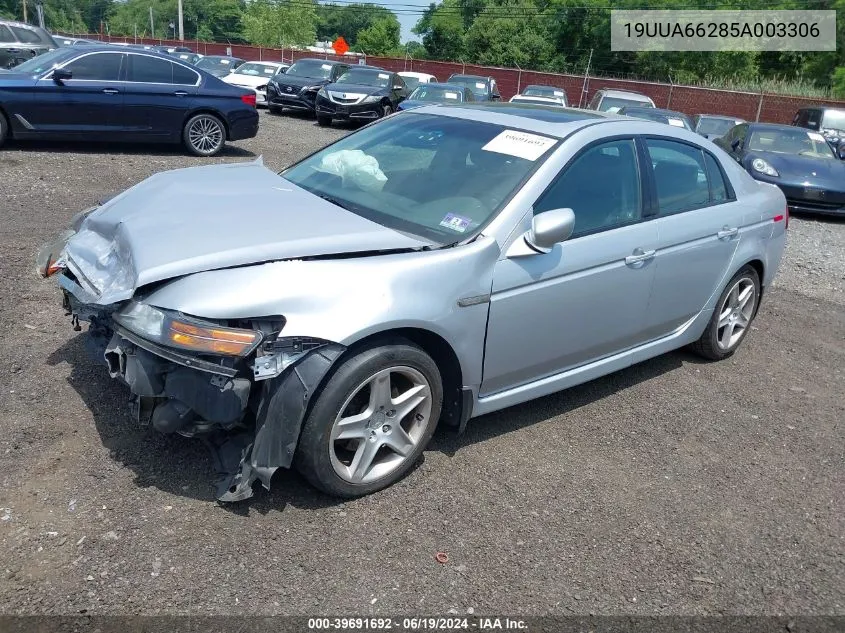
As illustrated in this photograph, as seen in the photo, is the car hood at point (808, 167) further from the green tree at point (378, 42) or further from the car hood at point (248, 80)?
the green tree at point (378, 42)

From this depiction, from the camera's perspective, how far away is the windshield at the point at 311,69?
2017cm

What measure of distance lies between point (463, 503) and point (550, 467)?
0.62 metres

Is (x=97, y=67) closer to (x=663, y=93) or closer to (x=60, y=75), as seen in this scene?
(x=60, y=75)

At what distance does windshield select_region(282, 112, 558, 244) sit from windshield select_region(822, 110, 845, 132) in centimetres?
1692

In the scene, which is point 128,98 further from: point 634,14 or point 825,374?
point 634,14

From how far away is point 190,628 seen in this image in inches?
99.5

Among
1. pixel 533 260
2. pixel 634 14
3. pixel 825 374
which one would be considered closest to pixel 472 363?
pixel 533 260

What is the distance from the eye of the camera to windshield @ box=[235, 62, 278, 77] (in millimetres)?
21281

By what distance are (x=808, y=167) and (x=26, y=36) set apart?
16.7 metres

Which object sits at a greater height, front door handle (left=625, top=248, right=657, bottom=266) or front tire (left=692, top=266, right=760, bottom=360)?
front door handle (left=625, top=248, right=657, bottom=266)

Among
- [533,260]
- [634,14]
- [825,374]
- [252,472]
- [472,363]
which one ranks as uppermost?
[634,14]

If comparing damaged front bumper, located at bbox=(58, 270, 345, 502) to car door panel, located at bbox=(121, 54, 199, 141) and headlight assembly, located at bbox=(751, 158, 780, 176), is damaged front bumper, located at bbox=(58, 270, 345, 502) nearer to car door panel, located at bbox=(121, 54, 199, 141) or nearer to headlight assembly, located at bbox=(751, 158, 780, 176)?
car door panel, located at bbox=(121, 54, 199, 141)

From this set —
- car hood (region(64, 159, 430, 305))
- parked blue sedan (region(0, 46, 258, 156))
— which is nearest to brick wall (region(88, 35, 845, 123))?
parked blue sedan (region(0, 46, 258, 156))

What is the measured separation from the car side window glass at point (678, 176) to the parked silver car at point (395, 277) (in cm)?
1
